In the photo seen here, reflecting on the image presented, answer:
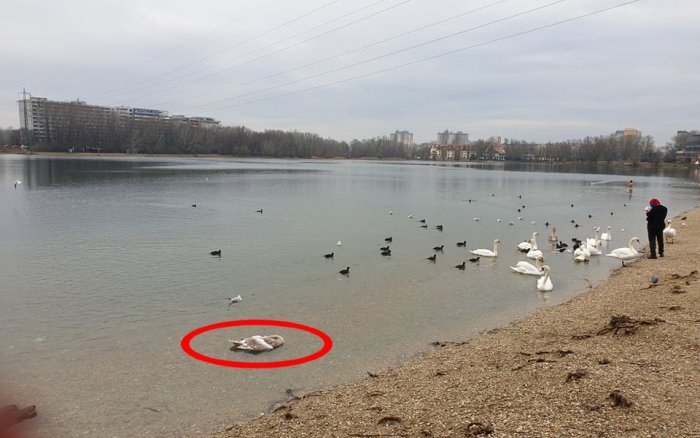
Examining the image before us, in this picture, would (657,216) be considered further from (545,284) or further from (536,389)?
(536,389)

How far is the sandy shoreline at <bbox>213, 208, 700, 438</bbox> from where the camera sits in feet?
19.7

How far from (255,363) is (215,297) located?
4977mm

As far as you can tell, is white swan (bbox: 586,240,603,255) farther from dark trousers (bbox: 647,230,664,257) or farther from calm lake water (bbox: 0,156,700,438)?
dark trousers (bbox: 647,230,664,257)

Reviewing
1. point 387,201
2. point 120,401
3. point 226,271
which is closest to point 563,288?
point 226,271

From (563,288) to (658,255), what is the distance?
22.8 feet

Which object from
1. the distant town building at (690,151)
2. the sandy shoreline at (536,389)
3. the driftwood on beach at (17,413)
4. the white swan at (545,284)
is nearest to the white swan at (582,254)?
the white swan at (545,284)

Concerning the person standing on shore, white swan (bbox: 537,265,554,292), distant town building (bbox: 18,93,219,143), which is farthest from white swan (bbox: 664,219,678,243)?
distant town building (bbox: 18,93,219,143)

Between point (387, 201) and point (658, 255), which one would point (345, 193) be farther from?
point (658, 255)

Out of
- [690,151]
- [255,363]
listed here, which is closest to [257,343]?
[255,363]

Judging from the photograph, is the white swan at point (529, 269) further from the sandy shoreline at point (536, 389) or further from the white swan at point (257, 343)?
the white swan at point (257, 343)

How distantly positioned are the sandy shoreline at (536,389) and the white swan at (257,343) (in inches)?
83.3

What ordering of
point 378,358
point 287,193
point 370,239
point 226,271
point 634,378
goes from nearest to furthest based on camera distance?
point 634,378 < point 378,358 < point 226,271 < point 370,239 < point 287,193

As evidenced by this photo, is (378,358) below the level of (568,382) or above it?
below

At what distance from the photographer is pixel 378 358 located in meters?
10.0
